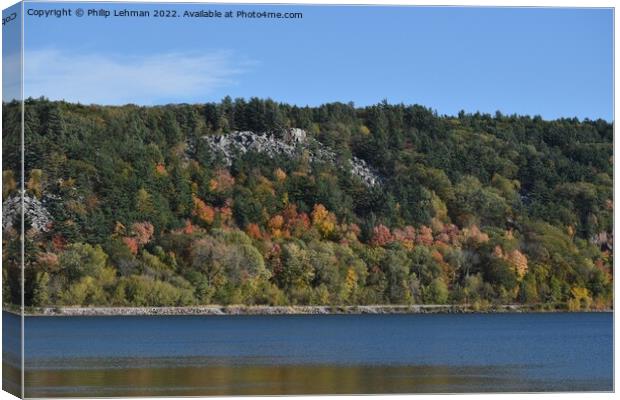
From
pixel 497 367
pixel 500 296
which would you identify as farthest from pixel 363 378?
pixel 500 296

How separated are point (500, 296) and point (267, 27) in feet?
26.9

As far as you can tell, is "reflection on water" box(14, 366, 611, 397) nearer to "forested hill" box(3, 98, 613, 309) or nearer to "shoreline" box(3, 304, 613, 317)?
"forested hill" box(3, 98, 613, 309)

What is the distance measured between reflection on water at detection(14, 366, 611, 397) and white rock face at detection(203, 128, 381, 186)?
30.6ft

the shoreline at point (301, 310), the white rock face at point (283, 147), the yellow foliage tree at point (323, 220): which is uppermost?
the white rock face at point (283, 147)

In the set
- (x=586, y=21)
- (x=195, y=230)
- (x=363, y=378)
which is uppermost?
(x=586, y=21)

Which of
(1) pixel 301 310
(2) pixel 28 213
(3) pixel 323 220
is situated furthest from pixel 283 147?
(2) pixel 28 213

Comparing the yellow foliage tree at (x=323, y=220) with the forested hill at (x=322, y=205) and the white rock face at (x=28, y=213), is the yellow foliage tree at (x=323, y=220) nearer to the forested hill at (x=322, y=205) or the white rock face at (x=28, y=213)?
the forested hill at (x=322, y=205)

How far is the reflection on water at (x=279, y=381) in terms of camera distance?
22.5 meters

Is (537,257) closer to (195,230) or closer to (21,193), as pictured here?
(195,230)

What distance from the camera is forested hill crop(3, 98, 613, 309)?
30609 mm

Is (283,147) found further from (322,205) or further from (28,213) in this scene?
(28,213)

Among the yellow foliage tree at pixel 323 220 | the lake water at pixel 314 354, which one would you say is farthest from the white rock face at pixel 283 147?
the lake water at pixel 314 354

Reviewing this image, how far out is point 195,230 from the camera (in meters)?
31.5

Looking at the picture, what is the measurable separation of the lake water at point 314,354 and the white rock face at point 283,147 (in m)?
3.71
